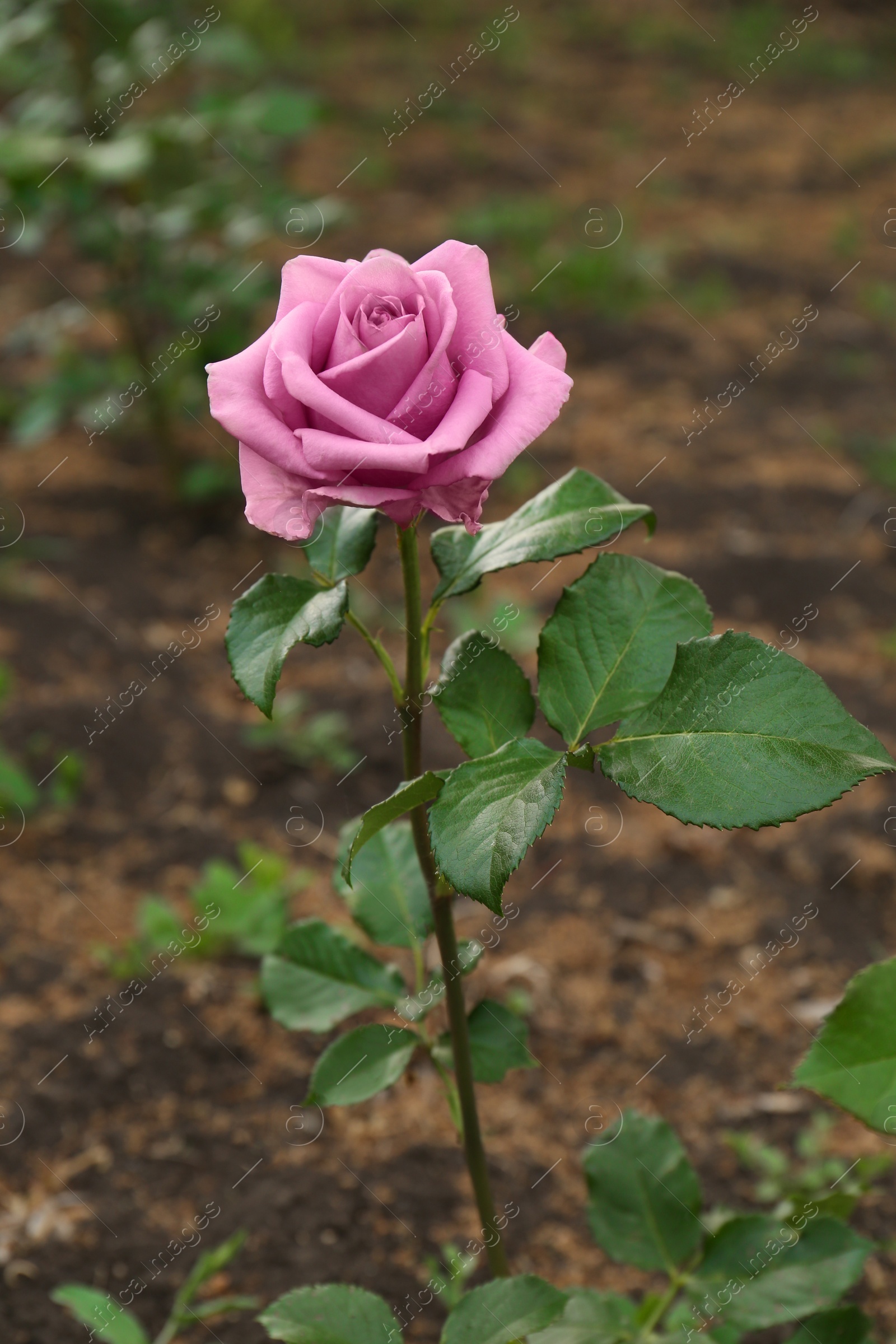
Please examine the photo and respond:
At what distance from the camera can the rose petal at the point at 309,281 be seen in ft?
2.89

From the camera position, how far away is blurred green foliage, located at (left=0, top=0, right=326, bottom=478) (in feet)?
8.91

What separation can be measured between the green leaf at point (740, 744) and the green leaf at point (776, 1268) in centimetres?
65

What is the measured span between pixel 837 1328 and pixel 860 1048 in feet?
1.28

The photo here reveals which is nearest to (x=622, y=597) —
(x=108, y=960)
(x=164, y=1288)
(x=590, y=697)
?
(x=590, y=697)

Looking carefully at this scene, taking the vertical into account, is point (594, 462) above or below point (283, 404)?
below

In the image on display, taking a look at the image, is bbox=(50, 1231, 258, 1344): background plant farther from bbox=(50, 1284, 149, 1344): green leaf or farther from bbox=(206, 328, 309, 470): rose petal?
bbox=(206, 328, 309, 470): rose petal

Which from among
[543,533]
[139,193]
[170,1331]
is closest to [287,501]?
[543,533]

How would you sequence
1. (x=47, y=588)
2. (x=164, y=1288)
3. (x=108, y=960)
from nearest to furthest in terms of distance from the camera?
(x=164, y=1288)
(x=108, y=960)
(x=47, y=588)

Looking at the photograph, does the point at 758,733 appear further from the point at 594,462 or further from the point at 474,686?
the point at 594,462

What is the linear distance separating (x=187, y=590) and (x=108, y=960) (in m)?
1.28

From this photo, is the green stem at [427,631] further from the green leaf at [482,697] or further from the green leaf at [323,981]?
the green leaf at [323,981]

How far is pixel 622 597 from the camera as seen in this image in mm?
1026

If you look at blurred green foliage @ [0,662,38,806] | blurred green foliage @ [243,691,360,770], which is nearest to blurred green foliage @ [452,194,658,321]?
blurred green foliage @ [243,691,360,770]

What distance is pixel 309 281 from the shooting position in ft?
2.91
